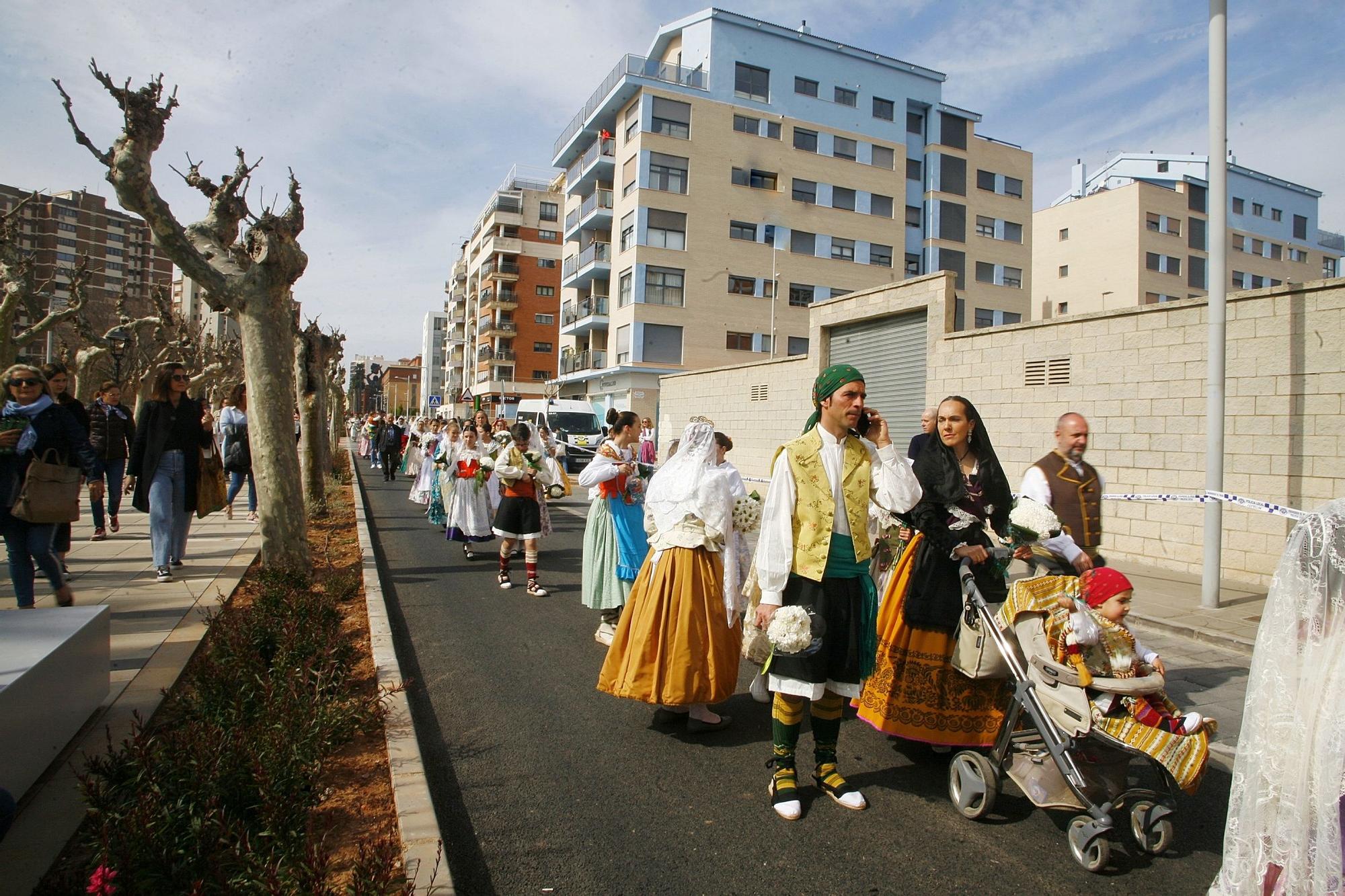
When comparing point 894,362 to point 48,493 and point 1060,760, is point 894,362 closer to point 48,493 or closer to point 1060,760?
point 1060,760

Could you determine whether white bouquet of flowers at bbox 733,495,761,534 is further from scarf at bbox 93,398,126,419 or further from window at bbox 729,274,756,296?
window at bbox 729,274,756,296

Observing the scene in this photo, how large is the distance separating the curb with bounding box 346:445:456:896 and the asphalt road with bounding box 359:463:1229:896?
6.9 inches

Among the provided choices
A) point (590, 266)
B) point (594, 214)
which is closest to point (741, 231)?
point (594, 214)

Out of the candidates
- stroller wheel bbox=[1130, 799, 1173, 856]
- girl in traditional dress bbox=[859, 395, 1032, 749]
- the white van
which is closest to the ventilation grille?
Result: girl in traditional dress bbox=[859, 395, 1032, 749]

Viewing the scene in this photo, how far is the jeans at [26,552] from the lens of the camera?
5516 mm

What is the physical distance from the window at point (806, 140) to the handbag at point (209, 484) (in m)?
38.7

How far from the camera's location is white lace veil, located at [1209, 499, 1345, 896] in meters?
2.15

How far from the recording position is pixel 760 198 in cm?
4103

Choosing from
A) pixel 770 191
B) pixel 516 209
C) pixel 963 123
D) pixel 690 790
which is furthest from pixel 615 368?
pixel 690 790

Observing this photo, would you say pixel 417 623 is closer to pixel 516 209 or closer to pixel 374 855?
pixel 374 855

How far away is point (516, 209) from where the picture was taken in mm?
65812

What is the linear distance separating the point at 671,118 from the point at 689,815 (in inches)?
1577

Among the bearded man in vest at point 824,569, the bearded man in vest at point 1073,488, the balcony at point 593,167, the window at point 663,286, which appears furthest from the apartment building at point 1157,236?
the bearded man in vest at point 824,569

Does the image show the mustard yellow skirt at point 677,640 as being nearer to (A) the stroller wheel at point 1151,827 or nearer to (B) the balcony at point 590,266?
(A) the stroller wheel at point 1151,827
